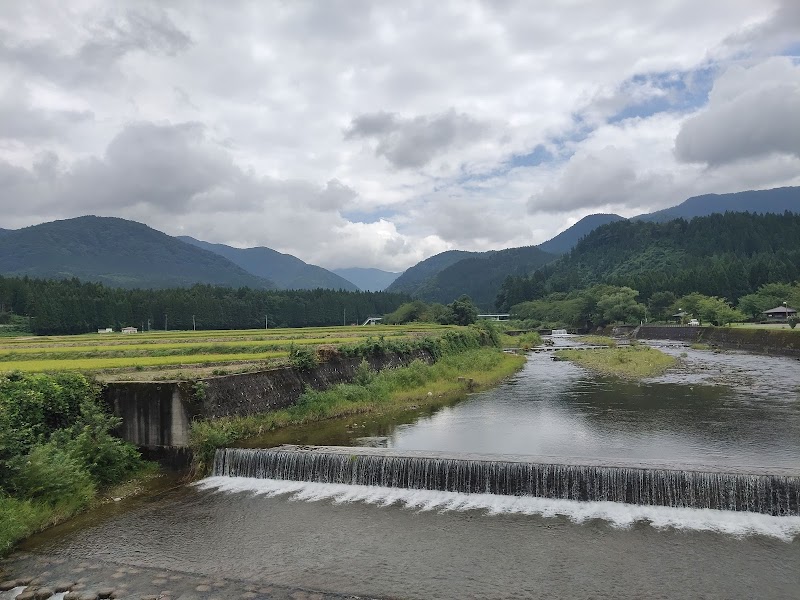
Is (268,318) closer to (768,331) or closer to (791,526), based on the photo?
(768,331)

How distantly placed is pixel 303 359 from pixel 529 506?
587 inches

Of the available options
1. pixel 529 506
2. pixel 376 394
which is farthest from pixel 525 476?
pixel 376 394

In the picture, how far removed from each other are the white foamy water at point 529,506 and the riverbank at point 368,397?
1800 mm

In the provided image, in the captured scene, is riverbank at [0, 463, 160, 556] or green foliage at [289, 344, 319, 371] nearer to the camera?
riverbank at [0, 463, 160, 556]

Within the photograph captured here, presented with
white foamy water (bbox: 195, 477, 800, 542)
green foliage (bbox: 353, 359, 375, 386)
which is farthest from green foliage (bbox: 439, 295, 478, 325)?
white foamy water (bbox: 195, 477, 800, 542)

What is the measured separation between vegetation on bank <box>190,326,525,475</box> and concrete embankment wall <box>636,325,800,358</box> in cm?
2504

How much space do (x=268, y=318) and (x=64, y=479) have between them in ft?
350

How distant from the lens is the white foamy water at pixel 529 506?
1286 cm

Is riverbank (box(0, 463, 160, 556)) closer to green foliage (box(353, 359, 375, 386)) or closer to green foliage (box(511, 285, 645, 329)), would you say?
green foliage (box(353, 359, 375, 386))

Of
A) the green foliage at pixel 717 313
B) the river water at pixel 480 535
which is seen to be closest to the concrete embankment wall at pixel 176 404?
the river water at pixel 480 535

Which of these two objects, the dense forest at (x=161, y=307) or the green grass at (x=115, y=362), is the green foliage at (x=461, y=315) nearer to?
the dense forest at (x=161, y=307)

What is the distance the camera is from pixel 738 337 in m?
62.1

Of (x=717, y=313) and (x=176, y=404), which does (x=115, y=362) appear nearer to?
(x=176, y=404)

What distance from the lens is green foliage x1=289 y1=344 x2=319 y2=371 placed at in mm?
26625
